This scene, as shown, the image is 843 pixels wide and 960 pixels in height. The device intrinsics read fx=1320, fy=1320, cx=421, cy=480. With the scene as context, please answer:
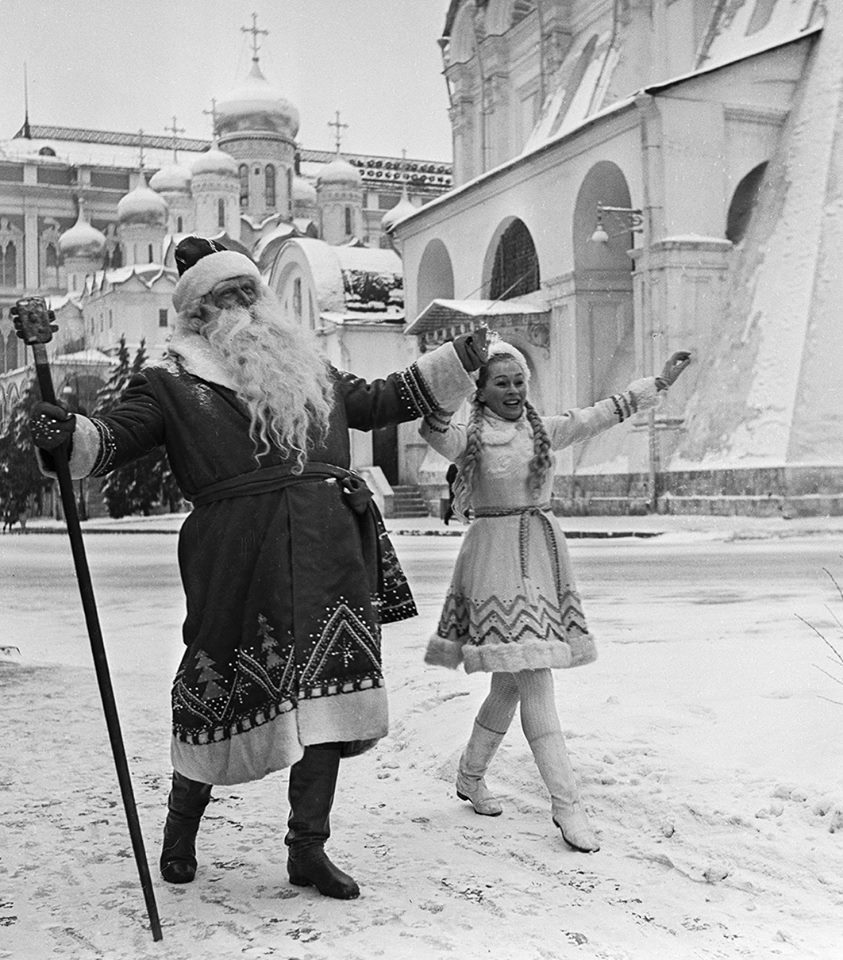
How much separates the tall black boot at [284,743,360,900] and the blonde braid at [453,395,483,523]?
41.0 inches

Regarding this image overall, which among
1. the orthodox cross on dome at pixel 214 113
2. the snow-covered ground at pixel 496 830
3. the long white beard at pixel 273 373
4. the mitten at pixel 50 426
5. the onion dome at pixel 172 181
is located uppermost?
the orthodox cross on dome at pixel 214 113

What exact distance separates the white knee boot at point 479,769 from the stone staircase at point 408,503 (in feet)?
79.2

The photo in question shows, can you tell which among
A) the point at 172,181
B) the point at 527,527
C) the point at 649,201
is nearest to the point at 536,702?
the point at 527,527

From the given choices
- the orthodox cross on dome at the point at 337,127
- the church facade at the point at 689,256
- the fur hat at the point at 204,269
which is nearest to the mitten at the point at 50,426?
the fur hat at the point at 204,269

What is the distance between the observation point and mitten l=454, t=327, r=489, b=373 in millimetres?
3893

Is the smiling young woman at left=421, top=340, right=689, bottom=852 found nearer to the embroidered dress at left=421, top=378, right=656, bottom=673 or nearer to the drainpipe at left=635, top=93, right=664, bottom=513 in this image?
the embroidered dress at left=421, top=378, right=656, bottom=673

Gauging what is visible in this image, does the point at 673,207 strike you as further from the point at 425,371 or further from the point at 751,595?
the point at 425,371

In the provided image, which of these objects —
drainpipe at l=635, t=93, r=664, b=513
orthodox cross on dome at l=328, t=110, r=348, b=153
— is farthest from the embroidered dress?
orthodox cross on dome at l=328, t=110, r=348, b=153

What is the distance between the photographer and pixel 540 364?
2592 cm

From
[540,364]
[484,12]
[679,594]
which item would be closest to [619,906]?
[679,594]

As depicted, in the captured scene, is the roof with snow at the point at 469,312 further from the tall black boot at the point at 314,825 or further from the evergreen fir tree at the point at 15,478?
the tall black boot at the point at 314,825

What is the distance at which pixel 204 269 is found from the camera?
3.85 metres

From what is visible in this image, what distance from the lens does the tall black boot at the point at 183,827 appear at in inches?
142

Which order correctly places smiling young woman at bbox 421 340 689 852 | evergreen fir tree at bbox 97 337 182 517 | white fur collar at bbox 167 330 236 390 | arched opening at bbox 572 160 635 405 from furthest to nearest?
evergreen fir tree at bbox 97 337 182 517, arched opening at bbox 572 160 635 405, smiling young woman at bbox 421 340 689 852, white fur collar at bbox 167 330 236 390
